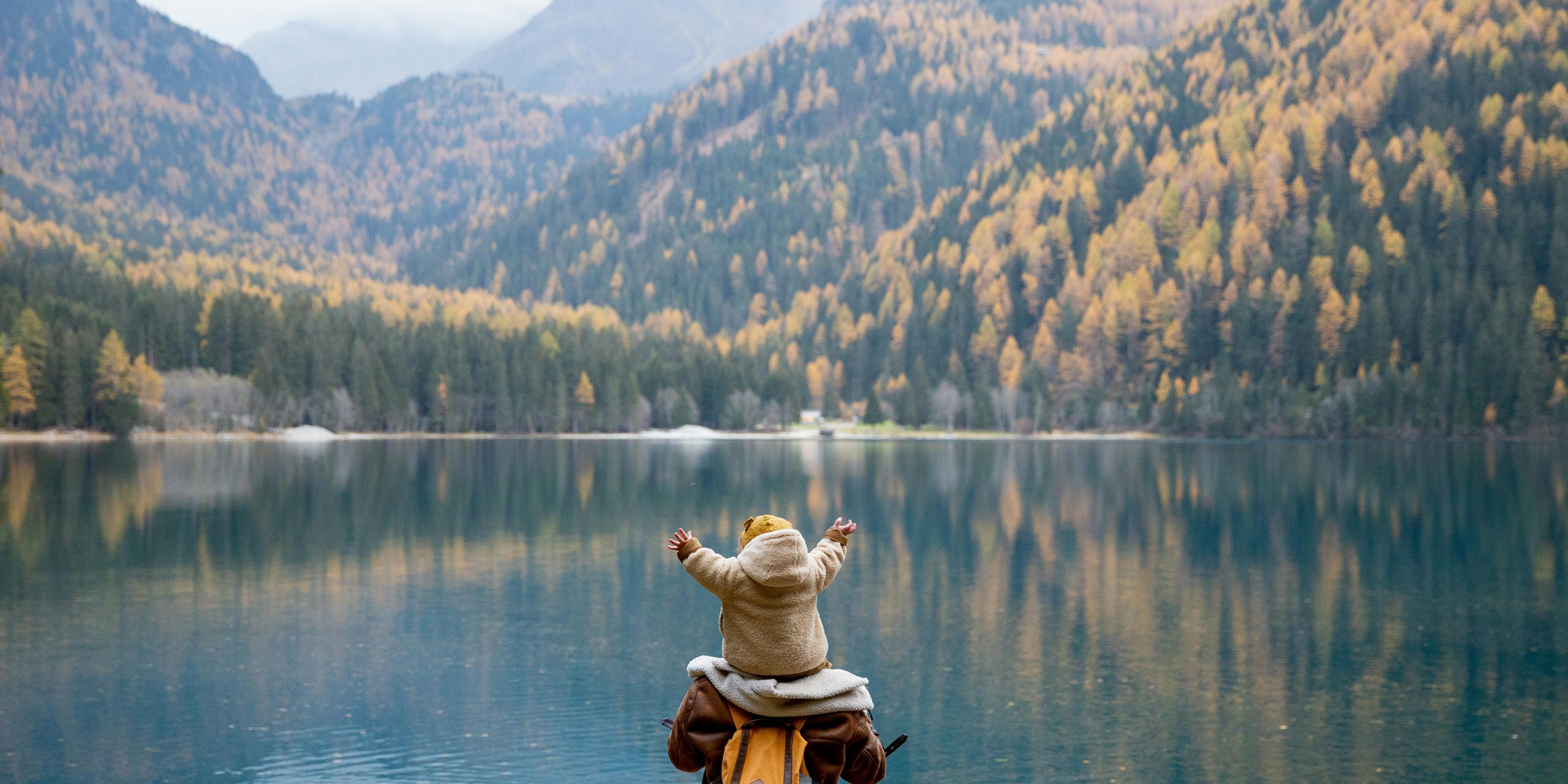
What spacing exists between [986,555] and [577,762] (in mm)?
31368

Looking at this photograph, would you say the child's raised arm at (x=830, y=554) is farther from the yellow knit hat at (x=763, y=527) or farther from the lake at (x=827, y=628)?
the lake at (x=827, y=628)

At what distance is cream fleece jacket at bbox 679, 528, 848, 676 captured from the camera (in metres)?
9.12

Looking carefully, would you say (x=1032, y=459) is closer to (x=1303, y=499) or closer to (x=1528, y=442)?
(x=1303, y=499)

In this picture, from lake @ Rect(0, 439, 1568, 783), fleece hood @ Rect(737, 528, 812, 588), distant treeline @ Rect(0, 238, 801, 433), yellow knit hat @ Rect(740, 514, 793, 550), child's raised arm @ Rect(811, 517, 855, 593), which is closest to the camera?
fleece hood @ Rect(737, 528, 812, 588)

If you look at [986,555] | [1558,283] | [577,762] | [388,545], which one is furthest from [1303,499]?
[1558,283]

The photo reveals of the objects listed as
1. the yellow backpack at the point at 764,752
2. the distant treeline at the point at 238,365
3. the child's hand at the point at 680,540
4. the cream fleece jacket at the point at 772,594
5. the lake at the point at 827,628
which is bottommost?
the lake at the point at 827,628

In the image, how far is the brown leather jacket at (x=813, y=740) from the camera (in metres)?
9.71

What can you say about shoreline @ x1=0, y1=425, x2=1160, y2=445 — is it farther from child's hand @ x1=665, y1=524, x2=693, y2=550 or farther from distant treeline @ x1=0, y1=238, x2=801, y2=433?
child's hand @ x1=665, y1=524, x2=693, y2=550

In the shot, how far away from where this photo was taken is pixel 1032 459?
431 ft

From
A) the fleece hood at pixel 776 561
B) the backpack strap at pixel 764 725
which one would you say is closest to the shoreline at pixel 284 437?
the backpack strap at pixel 764 725

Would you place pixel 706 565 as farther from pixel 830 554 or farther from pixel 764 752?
pixel 764 752

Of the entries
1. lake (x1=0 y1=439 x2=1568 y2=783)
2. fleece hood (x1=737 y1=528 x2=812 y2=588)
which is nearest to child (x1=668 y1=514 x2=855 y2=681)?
fleece hood (x1=737 y1=528 x2=812 y2=588)

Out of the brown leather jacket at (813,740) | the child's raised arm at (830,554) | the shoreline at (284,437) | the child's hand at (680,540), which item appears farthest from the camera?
the shoreline at (284,437)

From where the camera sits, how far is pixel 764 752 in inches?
380
